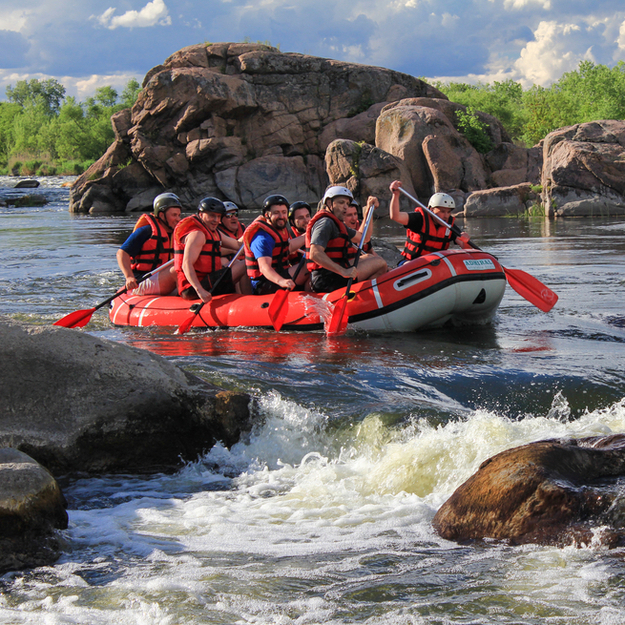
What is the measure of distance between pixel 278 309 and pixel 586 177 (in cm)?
1514

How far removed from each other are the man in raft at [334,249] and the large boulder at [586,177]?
13953mm

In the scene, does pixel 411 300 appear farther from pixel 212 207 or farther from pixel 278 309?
pixel 212 207

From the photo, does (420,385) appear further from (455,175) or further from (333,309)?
(455,175)

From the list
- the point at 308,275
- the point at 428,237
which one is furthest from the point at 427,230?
the point at 308,275

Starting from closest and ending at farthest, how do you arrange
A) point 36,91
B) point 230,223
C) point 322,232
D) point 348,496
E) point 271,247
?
point 348,496, point 322,232, point 271,247, point 230,223, point 36,91

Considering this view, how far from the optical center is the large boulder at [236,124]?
31094 millimetres

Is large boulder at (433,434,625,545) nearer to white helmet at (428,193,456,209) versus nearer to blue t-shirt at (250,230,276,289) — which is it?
blue t-shirt at (250,230,276,289)

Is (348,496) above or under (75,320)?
under

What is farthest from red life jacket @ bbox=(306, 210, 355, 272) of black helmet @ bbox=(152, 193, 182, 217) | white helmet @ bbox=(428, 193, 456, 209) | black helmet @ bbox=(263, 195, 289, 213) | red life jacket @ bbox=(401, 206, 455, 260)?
black helmet @ bbox=(152, 193, 182, 217)

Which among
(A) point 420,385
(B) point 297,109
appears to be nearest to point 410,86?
(B) point 297,109

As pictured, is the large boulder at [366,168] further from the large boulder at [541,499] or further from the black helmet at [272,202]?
the large boulder at [541,499]

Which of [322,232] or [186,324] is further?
[186,324]

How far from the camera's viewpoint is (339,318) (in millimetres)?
6777

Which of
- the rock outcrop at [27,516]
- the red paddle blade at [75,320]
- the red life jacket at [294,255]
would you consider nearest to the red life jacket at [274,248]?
the red life jacket at [294,255]
